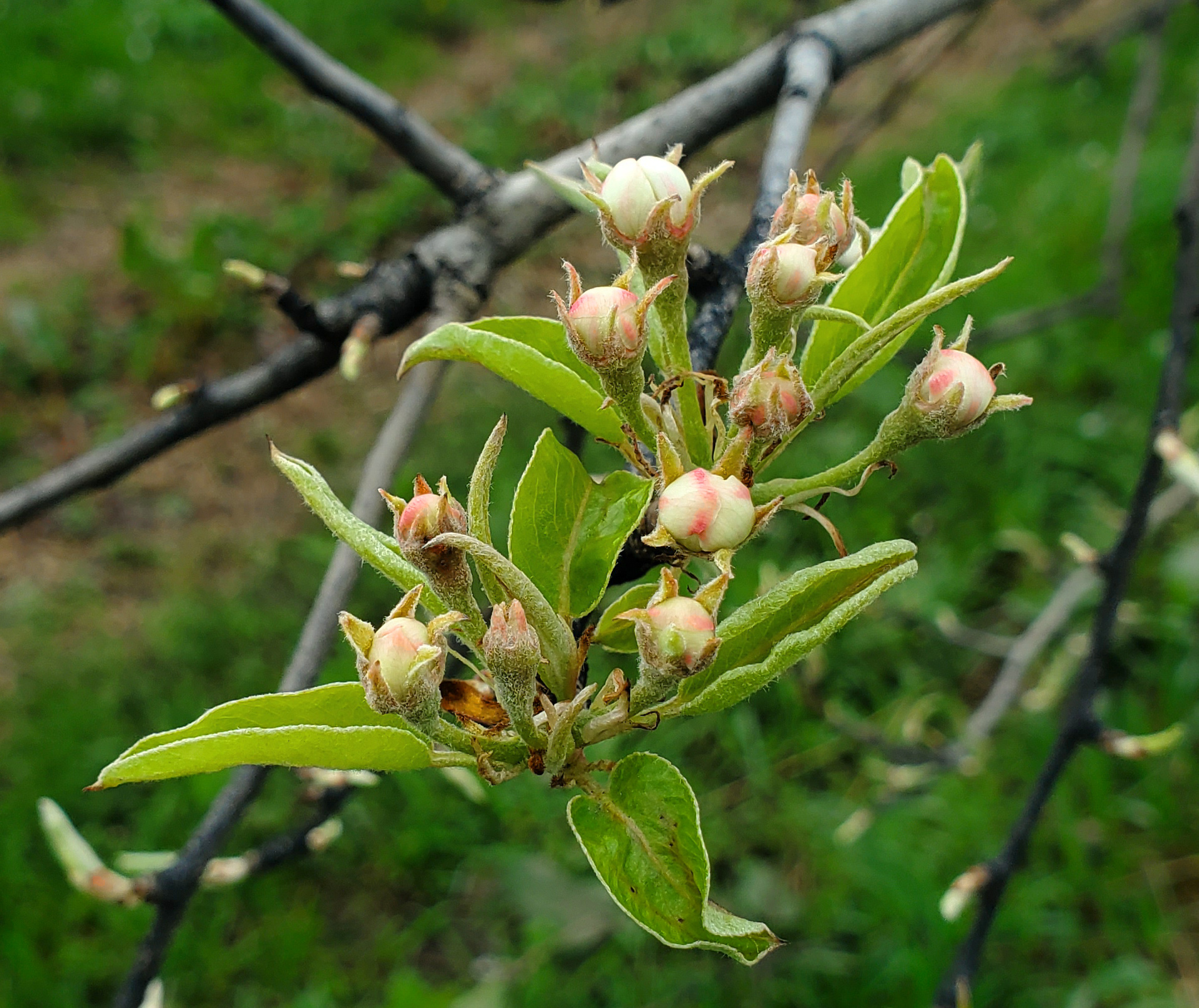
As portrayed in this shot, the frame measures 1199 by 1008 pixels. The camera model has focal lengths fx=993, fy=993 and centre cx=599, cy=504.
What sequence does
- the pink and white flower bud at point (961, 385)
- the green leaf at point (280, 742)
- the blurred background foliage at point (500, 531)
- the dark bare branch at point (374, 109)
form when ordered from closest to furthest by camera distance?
the green leaf at point (280, 742), the pink and white flower bud at point (961, 385), the dark bare branch at point (374, 109), the blurred background foliage at point (500, 531)

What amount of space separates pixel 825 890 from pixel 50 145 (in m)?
5.27

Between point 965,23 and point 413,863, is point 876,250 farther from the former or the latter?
point 413,863

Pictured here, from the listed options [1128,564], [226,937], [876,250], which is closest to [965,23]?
[1128,564]

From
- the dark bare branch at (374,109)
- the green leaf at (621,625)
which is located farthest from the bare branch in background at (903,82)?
the green leaf at (621,625)

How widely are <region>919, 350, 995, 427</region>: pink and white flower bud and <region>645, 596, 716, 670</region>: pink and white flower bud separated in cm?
24

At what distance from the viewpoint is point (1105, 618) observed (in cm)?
138

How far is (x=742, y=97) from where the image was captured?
1.33 metres

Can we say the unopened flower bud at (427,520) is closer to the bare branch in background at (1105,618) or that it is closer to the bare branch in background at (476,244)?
the bare branch in background at (476,244)

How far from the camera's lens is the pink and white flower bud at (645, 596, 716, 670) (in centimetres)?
63

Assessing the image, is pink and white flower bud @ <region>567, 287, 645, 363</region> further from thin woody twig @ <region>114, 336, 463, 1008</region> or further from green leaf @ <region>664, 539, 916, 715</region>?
thin woody twig @ <region>114, 336, 463, 1008</region>

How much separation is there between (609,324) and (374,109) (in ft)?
2.75

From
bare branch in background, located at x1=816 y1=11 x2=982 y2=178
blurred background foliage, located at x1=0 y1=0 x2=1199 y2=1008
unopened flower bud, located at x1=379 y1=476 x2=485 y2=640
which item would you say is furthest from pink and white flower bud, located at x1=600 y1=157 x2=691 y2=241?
bare branch in background, located at x1=816 y1=11 x2=982 y2=178

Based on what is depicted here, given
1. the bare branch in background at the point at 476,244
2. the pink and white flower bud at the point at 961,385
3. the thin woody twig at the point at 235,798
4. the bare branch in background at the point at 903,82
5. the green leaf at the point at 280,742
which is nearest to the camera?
the green leaf at the point at 280,742

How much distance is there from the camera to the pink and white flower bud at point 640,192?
72cm
